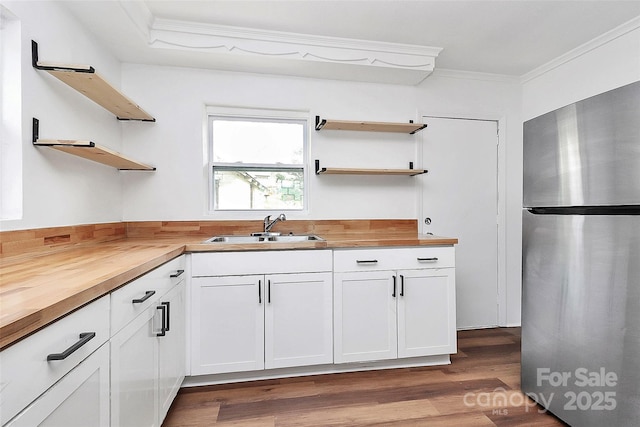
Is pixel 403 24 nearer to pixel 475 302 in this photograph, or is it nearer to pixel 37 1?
pixel 37 1

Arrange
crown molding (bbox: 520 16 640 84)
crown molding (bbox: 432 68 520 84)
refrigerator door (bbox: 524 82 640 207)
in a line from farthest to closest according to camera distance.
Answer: crown molding (bbox: 432 68 520 84) → crown molding (bbox: 520 16 640 84) → refrigerator door (bbox: 524 82 640 207)

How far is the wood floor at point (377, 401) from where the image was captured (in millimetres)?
1787

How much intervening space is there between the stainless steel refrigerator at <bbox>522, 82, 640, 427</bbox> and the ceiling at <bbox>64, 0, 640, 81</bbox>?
0.95 meters

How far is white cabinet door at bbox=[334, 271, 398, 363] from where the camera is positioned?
7.38 feet

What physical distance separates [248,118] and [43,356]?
239cm

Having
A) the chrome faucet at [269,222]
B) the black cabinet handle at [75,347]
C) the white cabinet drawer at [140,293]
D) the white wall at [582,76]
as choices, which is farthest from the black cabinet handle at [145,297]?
the white wall at [582,76]

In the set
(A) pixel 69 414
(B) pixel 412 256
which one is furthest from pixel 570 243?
(A) pixel 69 414

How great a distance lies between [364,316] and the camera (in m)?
2.28

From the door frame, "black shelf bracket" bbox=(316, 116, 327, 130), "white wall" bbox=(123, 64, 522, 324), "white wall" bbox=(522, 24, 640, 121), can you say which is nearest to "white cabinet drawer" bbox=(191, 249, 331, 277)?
"white wall" bbox=(123, 64, 522, 324)

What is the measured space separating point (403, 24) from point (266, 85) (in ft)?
3.87

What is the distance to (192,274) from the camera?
2092mm

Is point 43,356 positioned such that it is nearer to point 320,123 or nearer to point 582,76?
point 320,123

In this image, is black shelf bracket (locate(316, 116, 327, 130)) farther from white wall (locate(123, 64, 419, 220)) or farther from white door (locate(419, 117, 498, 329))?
white door (locate(419, 117, 498, 329))

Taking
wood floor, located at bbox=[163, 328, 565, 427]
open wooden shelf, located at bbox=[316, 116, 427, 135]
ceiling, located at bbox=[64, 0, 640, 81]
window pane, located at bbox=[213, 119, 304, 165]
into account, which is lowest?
wood floor, located at bbox=[163, 328, 565, 427]
